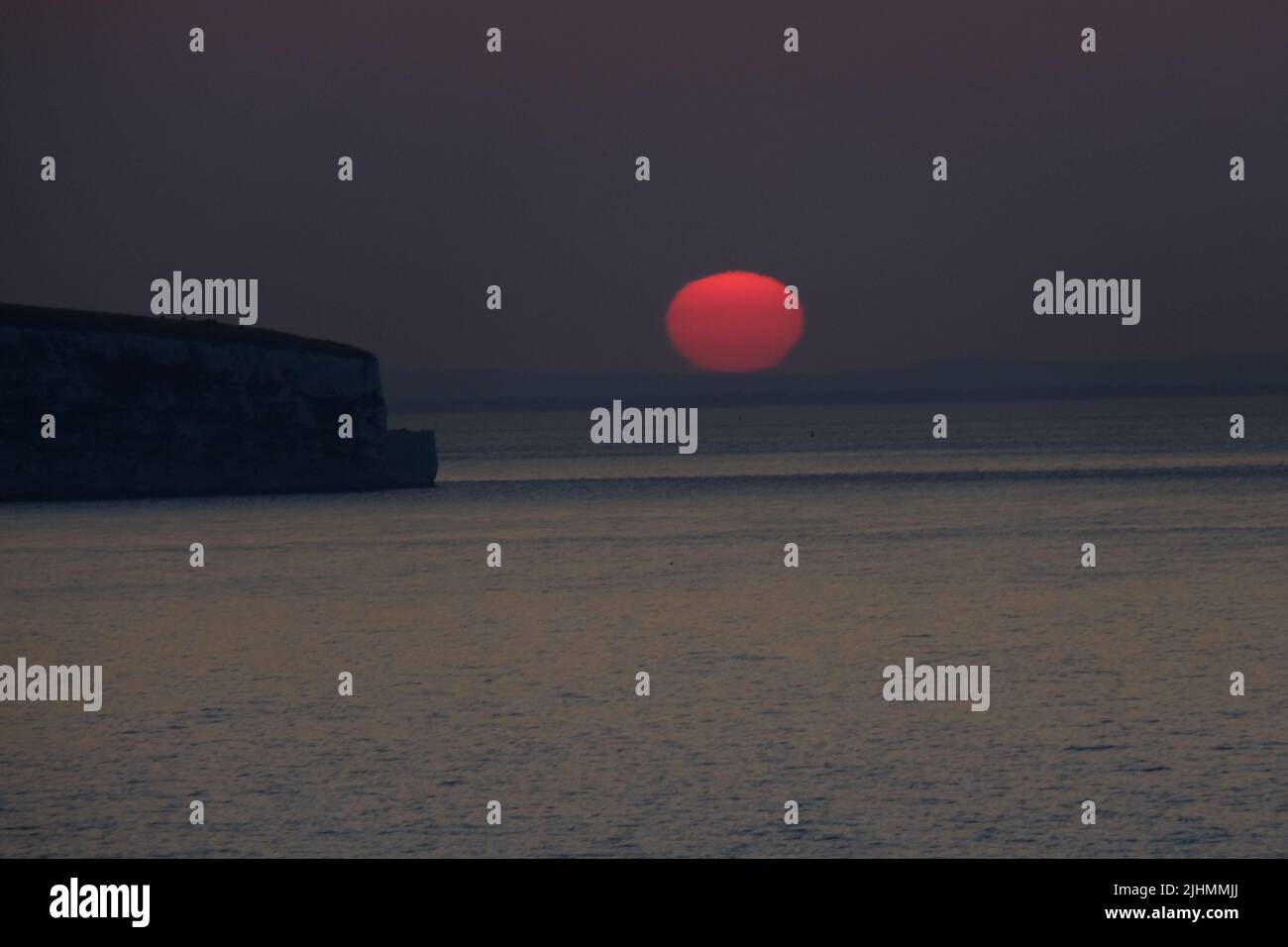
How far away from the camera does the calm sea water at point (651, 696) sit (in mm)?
27016

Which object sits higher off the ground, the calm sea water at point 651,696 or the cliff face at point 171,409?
the cliff face at point 171,409

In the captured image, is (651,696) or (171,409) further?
(171,409)

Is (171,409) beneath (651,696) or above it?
above

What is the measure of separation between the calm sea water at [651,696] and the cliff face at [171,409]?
33054 mm

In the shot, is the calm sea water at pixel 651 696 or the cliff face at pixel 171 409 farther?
the cliff face at pixel 171 409

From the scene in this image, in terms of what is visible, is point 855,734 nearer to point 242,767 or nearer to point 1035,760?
point 1035,760

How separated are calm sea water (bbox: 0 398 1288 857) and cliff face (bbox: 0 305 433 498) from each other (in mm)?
33054

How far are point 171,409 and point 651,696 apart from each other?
93.6 m

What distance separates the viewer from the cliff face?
124 meters

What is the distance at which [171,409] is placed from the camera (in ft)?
415

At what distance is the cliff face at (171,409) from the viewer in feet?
408

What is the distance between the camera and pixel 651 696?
3931 cm

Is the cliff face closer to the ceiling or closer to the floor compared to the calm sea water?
closer to the ceiling

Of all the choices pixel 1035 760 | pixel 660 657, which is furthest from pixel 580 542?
pixel 1035 760
